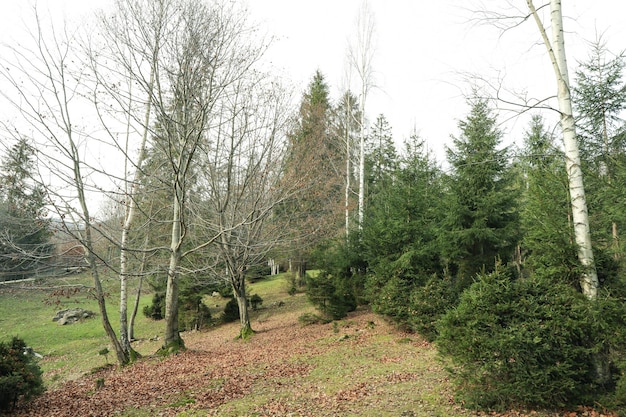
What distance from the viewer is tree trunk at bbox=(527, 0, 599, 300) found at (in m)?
4.75

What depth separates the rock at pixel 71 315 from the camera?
20734 mm

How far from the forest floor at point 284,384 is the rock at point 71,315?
13.7 metres

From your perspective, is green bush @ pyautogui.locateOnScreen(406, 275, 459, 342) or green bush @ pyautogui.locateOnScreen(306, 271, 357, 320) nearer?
green bush @ pyautogui.locateOnScreen(406, 275, 459, 342)

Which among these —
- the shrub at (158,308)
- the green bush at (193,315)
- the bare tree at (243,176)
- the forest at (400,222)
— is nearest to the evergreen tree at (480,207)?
the forest at (400,222)

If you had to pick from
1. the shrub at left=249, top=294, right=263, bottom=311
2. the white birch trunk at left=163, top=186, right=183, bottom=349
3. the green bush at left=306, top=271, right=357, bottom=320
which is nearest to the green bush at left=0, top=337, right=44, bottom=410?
the white birch trunk at left=163, top=186, right=183, bottom=349

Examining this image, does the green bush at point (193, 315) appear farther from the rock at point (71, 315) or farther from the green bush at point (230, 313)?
the rock at point (71, 315)

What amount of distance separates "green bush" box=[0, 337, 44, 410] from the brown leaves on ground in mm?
262

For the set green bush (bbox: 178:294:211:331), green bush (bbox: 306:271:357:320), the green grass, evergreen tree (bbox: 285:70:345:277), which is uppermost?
evergreen tree (bbox: 285:70:345:277)

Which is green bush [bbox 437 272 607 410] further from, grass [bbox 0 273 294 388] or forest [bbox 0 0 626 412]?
grass [bbox 0 273 294 388]

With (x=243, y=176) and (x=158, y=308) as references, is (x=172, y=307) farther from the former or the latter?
(x=158, y=308)

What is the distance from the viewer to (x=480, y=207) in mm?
11852

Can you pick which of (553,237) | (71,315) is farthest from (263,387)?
(71,315)

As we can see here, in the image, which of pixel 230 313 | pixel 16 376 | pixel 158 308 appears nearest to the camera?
pixel 16 376

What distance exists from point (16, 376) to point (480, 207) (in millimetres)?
12137
